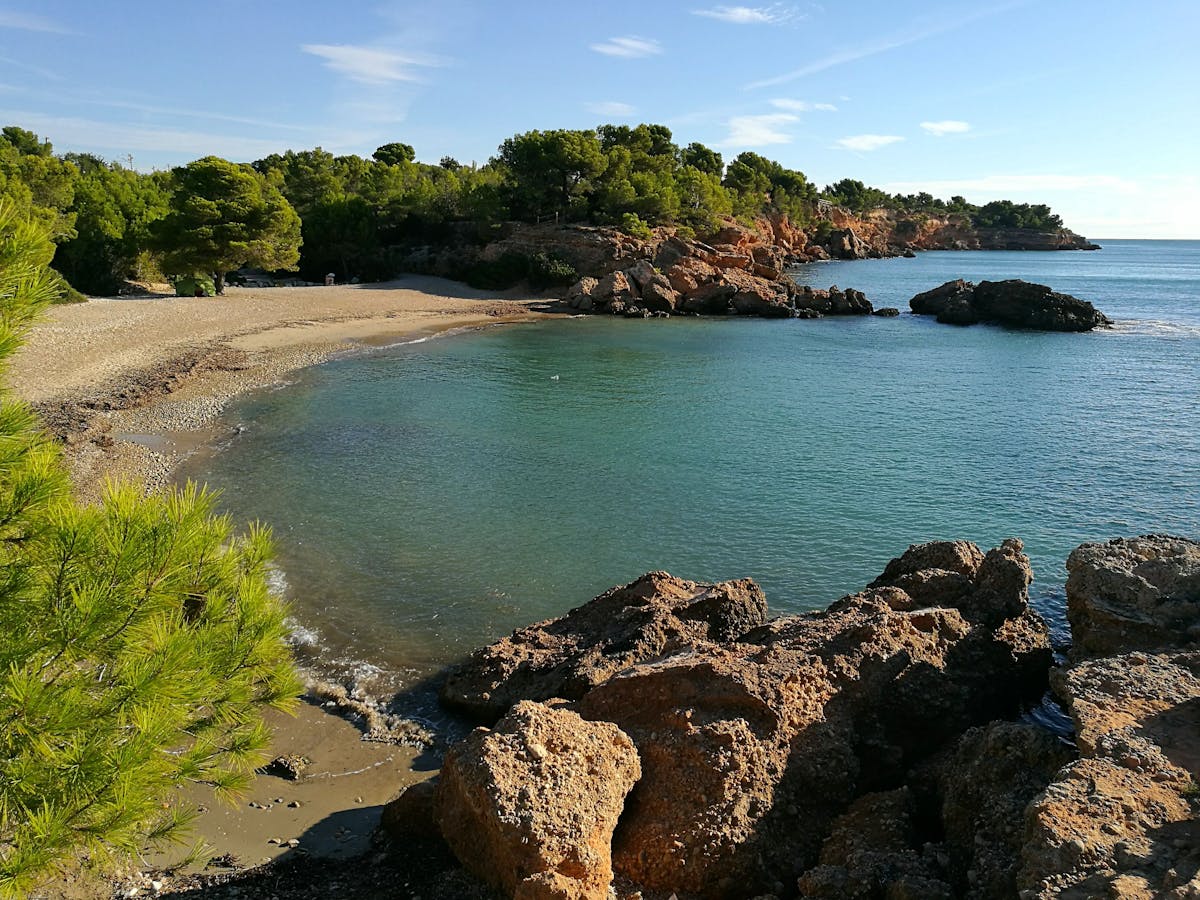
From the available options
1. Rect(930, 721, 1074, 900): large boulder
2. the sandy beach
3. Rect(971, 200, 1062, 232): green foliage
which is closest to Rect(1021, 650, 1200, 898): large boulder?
Rect(930, 721, 1074, 900): large boulder

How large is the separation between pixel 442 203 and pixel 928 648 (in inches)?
2589

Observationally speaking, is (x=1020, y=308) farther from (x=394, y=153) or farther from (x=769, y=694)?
(x=394, y=153)

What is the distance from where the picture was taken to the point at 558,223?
67.4 metres

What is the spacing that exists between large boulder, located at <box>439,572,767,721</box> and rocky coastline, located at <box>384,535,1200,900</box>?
275 mm

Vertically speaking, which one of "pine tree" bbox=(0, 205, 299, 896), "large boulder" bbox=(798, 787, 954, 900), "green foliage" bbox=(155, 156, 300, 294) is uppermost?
"green foliage" bbox=(155, 156, 300, 294)

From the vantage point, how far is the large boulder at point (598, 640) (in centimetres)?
1052

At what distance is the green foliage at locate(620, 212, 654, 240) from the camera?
212 feet

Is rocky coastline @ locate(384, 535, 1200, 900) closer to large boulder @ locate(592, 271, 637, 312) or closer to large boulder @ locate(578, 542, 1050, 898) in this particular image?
large boulder @ locate(578, 542, 1050, 898)

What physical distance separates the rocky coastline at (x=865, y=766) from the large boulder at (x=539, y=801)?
16mm

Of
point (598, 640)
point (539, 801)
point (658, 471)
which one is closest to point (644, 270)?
point (658, 471)

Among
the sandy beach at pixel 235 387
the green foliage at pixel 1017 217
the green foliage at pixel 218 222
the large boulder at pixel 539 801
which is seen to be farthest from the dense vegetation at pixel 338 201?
the green foliage at pixel 1017 217

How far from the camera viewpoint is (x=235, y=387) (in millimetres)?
30469

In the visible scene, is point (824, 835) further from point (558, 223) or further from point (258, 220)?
point (558, 223)

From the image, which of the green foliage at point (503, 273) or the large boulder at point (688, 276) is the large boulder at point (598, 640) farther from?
the green foliage at point (503, 273)
